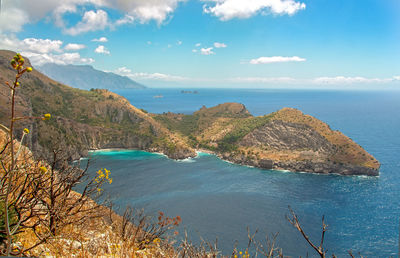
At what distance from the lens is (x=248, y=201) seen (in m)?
52.4

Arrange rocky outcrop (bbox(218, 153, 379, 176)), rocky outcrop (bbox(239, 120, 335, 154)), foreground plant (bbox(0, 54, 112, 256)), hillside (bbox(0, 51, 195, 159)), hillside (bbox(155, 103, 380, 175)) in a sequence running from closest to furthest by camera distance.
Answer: foreground plant (bbox(0, 54, 112, 256))
rocky outcrop (bbox(218, 153, 379, 176))
hillside (bbox(155, 103, 380, 175))
rocky outcrop (bbox(239, 120, 335, 154))
hillside (bbox(0, 51, 195, 159))

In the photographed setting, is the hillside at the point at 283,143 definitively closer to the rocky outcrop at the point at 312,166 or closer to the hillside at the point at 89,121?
the rocky outcrop at the point at 312,166

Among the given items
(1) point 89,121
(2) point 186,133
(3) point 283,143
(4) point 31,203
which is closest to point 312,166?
(3) point 283,143

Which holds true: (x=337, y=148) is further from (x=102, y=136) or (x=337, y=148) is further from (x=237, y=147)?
(x=102, y=136)

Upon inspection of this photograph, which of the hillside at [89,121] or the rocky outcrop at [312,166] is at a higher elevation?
the hillside at [89,121]

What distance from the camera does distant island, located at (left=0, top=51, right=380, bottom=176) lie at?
73.0 m

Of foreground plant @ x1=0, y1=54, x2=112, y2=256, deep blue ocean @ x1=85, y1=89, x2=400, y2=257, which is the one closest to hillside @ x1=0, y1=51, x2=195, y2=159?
deep blue ocean @ x1=85, y1=89, x2=400, y2=257

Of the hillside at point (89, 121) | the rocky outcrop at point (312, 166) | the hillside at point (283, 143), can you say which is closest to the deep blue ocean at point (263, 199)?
the rocky outcrop at point (312, 166)

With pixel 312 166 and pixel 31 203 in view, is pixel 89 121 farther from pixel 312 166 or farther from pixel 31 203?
pixel 31 203

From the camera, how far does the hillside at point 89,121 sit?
268ft

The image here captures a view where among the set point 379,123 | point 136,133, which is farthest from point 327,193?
point 379,123

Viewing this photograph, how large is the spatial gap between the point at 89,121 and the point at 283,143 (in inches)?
2860

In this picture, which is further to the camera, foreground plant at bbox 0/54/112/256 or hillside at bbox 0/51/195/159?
hillside at bbox 0/51/195/159

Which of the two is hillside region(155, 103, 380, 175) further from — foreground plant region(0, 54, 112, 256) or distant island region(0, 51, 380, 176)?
foreground plant region(0, 54, 112, 256)
